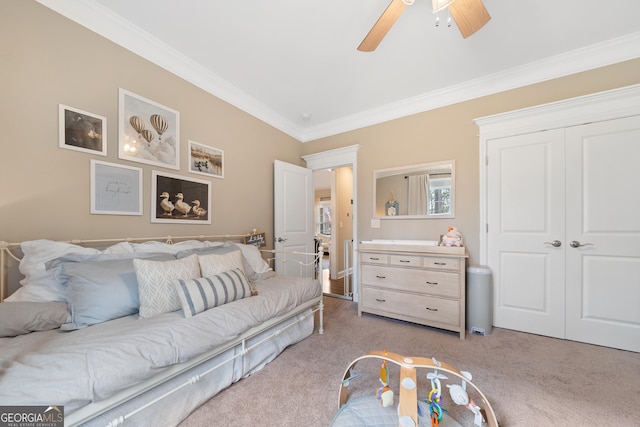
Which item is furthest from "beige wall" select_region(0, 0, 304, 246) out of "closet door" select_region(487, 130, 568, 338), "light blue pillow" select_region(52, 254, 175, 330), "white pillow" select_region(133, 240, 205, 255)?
"closet door" select_region(487, 130, 568, 338)

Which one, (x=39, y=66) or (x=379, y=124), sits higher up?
(x=379, y=124)

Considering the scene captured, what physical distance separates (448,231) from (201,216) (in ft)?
9.17

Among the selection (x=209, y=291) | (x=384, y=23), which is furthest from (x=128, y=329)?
(x=384, y=23)

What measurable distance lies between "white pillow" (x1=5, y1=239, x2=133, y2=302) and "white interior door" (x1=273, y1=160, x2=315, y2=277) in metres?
2.05

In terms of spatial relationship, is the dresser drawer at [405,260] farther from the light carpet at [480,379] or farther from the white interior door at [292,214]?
the white interior door at [292,214]

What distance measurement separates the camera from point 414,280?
2.54 m

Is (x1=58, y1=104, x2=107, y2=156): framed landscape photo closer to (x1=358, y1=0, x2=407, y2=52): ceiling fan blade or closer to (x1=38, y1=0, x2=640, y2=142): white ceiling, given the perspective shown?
(x1=38, y1=0, x2=640, y2=142): white ceiling

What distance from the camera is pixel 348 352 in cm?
202

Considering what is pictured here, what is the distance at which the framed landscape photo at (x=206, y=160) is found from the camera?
2.43 m

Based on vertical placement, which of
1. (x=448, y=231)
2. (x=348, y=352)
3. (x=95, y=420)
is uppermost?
(x=448, y=231)

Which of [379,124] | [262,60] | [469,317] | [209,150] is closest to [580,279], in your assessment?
[469,317]

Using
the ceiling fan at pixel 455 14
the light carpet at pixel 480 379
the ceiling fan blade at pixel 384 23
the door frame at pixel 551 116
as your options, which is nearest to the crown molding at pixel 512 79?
the door frame at pixel 551 116

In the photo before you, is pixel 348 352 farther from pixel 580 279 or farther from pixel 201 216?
pixel 580 279
